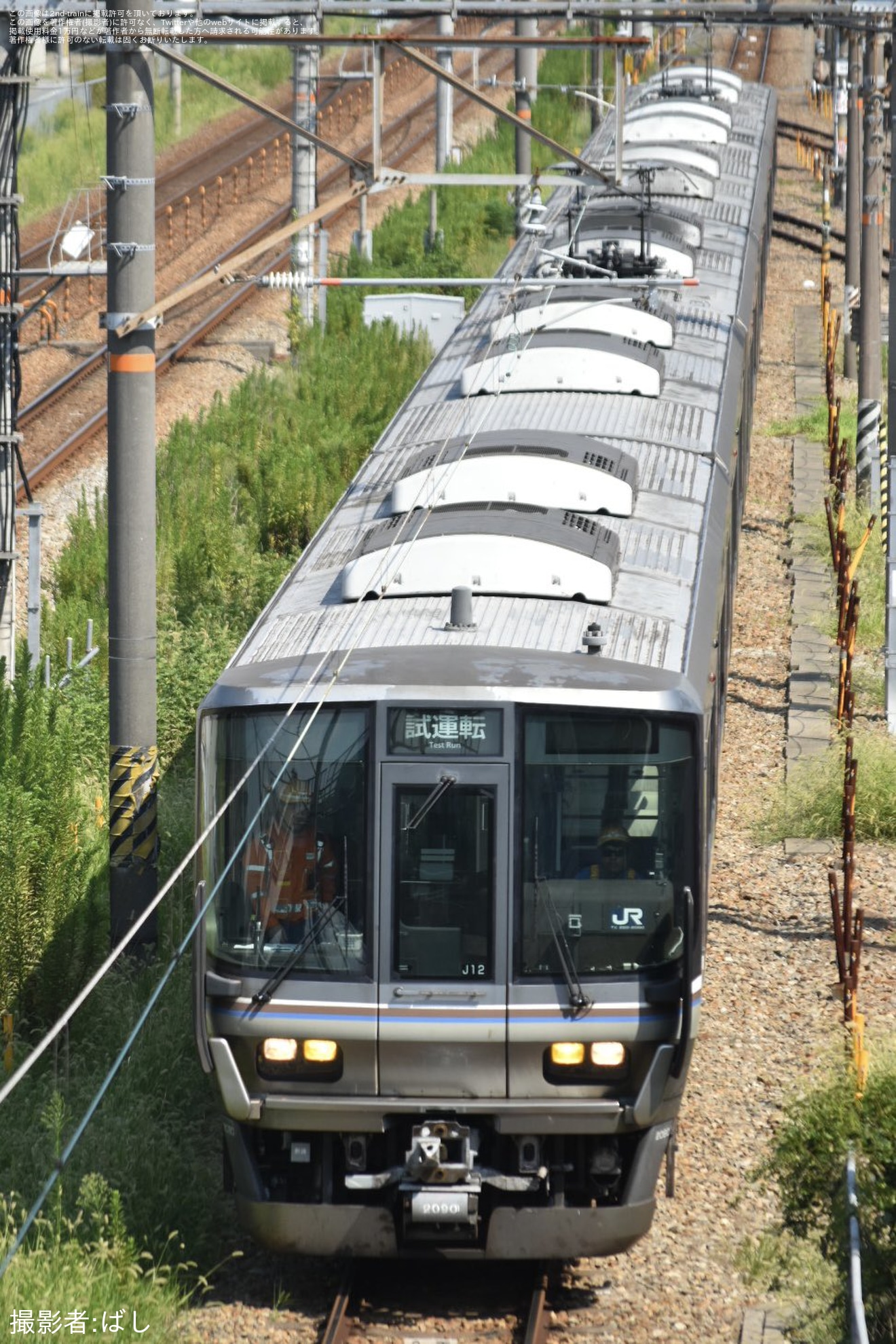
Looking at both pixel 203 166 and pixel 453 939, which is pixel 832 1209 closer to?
pixel 453 939

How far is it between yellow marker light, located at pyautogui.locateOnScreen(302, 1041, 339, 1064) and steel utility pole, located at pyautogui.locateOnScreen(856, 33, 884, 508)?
40.3ft

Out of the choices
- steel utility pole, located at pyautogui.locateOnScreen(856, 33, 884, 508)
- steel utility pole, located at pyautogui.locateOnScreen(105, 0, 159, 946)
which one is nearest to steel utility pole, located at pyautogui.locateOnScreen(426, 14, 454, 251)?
steel utility pole, located at pyautogui.locateOnScreen(856, 33, 884, 508)

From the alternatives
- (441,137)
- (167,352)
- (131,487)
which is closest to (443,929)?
(131,487)

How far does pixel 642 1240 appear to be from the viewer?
7.81 metres

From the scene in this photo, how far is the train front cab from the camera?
6.92m

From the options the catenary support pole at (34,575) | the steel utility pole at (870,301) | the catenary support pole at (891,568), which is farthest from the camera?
the steel utility pole at (870,301)

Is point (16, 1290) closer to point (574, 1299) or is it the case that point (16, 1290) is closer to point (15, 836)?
point (574, 1299)

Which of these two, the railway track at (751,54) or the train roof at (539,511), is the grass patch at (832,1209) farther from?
the railway track at (751,54)

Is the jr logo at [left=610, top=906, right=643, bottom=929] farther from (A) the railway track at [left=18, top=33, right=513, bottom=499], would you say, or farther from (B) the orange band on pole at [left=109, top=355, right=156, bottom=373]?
(A) the railway track at [left=18, top=33, right=513, bottom=499]

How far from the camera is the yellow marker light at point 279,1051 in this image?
699 centimetres

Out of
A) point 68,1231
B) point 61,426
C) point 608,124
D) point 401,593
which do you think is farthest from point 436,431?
point 608,124

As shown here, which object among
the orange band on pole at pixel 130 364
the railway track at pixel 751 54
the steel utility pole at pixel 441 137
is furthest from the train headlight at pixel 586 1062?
the railway track at pixel 751 54

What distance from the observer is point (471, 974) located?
274 inches

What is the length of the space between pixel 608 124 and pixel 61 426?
23.1 ft
